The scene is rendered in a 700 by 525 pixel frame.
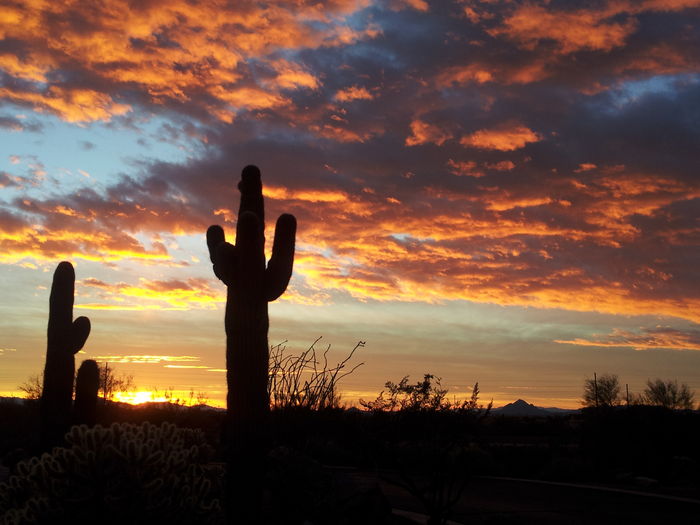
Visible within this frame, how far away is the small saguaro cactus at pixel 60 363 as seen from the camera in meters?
13.4

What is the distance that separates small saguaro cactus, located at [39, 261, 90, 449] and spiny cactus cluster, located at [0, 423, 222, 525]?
8166 millimetres

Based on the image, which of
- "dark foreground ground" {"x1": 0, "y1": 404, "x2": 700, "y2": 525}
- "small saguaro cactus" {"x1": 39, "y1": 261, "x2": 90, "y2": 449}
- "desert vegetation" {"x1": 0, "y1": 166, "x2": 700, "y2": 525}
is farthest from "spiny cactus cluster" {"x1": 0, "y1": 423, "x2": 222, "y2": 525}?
"small saguaro cactus" {"x1": 39, "y1": 261, "x2": 90, "y2": 449}

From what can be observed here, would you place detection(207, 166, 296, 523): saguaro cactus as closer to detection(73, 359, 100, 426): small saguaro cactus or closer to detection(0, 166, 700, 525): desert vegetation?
detection(0, 166, 700, 525): desert vegetation

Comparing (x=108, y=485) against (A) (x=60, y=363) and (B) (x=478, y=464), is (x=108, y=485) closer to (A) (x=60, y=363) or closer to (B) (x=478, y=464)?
(A) (x=60, y=363)

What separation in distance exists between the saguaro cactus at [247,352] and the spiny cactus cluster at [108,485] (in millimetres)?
2330

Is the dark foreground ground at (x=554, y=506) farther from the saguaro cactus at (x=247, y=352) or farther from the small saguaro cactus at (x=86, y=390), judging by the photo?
the small saguaro cactus at (x=86, y=390)

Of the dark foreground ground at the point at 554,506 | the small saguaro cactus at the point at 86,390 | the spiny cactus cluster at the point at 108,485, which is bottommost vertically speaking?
the dark foreground ground at the point at 554,506

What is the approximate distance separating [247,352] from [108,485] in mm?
3174

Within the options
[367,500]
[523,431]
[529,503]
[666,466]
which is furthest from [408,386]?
[523,431]

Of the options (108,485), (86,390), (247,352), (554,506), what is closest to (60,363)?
(86,390)

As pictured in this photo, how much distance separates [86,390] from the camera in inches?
512

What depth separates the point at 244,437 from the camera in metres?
8.12

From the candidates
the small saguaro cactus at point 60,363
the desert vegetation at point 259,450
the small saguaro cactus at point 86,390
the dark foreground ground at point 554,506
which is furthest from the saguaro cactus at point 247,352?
the small saguaro cactus at point 60,363

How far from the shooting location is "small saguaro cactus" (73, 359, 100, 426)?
12789 millimetres
